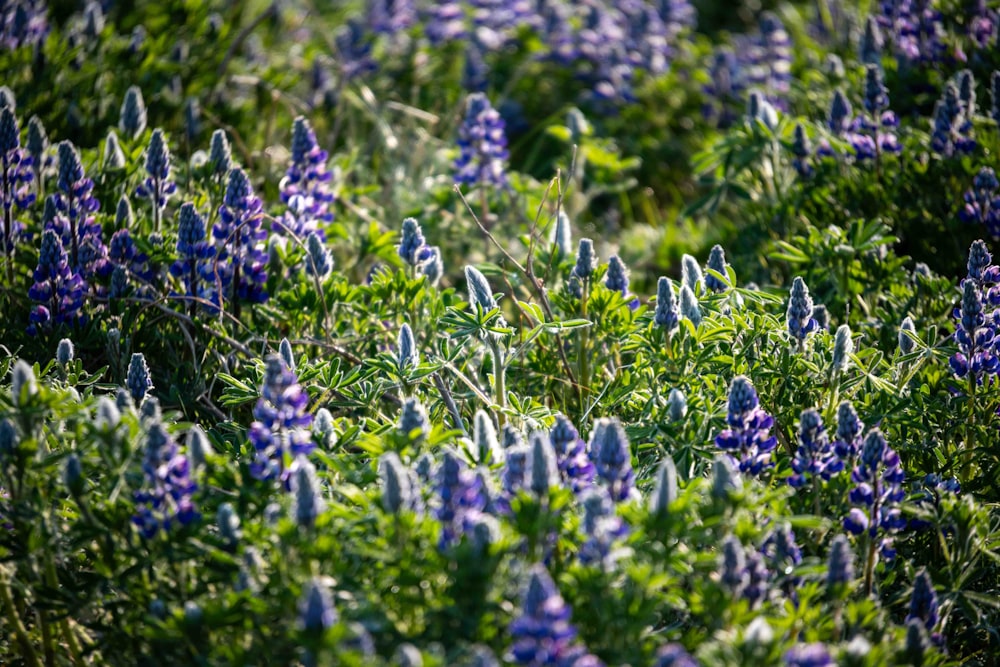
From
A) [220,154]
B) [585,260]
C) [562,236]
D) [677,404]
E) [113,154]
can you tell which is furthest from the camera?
[113,154]

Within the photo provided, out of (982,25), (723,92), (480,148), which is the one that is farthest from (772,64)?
(480,148)

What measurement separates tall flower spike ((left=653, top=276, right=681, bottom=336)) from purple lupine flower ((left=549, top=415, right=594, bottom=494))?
57cm

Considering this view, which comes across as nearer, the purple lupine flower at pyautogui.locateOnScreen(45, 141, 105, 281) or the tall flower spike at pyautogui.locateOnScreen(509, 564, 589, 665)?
the tall flower spike at pyautogui.locateOnScreen(509, 564, 589, 665)

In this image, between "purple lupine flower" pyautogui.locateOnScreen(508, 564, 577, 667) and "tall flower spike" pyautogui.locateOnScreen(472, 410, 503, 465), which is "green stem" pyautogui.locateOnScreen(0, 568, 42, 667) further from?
"purple lupine flower" pyautogui.locateOnScreen(508, 564, 577, 667)

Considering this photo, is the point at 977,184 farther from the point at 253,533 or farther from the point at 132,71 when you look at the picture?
the point at 132,71

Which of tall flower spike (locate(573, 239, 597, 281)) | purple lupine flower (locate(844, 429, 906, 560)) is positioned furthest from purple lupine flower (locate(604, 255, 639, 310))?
purple lupine flower (locate(844, 429, 906, 560))

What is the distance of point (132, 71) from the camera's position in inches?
188

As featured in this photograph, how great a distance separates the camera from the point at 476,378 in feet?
10.5

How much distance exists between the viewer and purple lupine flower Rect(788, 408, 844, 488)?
7.72 ft

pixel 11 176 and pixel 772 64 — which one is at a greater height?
pixel 11 176

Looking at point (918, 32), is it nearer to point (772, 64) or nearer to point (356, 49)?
point (772, 64)

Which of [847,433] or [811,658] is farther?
[847,433]

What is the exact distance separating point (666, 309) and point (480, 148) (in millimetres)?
1661

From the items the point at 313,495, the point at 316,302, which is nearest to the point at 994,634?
the point at 313,495
